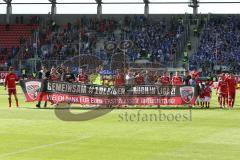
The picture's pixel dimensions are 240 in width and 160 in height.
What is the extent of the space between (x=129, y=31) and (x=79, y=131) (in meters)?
46.6

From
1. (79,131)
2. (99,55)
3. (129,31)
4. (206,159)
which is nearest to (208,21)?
(129,31)

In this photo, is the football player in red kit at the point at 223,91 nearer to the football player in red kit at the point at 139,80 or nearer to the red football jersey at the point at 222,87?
the red football jersey at the point at 222,87

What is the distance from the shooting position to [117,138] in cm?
1617

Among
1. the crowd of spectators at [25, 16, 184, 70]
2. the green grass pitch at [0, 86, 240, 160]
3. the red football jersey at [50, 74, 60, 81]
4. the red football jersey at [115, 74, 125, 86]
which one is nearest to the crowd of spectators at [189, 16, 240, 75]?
the crowd of spectators at [25, 16, 184, 70]

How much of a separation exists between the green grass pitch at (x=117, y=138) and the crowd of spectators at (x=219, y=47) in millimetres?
31799

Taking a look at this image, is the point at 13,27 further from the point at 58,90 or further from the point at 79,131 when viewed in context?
the point at 79,131

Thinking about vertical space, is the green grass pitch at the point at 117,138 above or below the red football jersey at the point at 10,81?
below

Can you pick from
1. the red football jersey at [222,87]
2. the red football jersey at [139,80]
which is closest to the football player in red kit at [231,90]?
the red football jersey at [222,87]

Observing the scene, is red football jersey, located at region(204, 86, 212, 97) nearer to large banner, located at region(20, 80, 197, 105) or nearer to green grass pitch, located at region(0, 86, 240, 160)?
large banner, located at region(20, 80, 197, 105)

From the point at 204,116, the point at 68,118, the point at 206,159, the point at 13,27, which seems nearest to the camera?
the point at 206,159

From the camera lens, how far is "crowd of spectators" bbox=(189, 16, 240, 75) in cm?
5494

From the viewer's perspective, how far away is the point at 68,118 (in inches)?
879

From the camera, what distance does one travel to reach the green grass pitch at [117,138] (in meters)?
13.2

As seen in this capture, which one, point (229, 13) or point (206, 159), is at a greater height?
point (229, 13)
